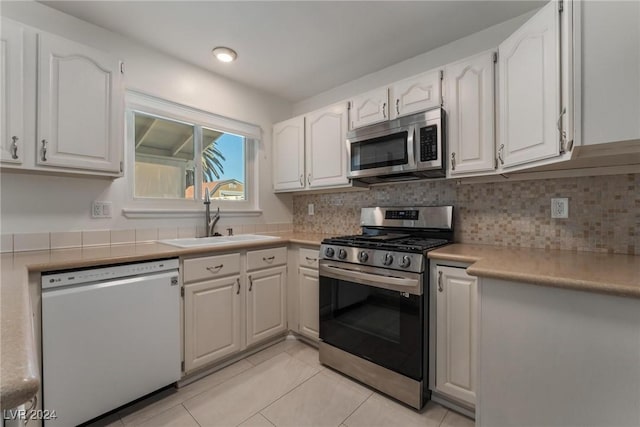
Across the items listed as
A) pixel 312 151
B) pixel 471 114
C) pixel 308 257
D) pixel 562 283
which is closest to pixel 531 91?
pixel 471 114

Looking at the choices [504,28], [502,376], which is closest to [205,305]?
[502,376]

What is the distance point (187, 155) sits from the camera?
2516 millimetres

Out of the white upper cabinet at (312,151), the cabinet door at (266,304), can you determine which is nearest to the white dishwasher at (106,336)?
the cabinet door at (266,304)

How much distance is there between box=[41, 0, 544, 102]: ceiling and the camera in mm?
1732

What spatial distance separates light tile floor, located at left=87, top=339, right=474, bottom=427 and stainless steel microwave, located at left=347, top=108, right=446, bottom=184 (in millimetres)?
1491

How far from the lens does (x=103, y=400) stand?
1.45m

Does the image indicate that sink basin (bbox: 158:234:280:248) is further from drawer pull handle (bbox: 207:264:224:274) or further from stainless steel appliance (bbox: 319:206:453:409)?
stainless steel appliance (bbox: 319:206:453:409)

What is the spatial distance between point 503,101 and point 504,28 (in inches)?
29.0

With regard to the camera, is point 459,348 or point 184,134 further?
point 184,134

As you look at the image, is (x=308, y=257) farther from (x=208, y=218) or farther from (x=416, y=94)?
(x=416, y=94)

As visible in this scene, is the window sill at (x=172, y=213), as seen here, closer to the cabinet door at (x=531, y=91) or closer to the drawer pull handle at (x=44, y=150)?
the drawer pull handle at (x=44, y=150)

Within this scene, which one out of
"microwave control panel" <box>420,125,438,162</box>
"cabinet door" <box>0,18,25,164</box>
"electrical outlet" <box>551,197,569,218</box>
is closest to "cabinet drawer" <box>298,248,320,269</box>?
"microwave control panel" <box>420,125,438,162</box>

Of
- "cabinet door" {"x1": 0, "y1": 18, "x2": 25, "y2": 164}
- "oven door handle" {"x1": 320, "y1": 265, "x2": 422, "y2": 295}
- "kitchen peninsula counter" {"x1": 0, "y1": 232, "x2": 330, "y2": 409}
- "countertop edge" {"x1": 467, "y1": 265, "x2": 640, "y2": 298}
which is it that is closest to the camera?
"kitchen peninsula counter" {"x1": 0, "y1": 232, "x2": 330, "y2": 409}

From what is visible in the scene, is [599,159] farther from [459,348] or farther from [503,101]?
Answer: [459,348]
